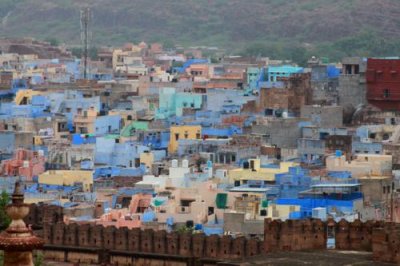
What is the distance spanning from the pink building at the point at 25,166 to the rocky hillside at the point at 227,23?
59.8 m

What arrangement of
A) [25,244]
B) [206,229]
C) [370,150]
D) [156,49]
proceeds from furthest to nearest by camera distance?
1. [156,49]
2. [370,150]
3. [206,229]
4. [25,244]

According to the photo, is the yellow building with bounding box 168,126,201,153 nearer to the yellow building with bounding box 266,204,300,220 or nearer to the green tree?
the yellow building with bounding box 266,204,300,220

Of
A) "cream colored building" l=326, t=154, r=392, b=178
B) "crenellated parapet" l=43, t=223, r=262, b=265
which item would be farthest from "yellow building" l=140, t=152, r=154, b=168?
"crenellated parapet" l=43, t=223, r=262, b=265

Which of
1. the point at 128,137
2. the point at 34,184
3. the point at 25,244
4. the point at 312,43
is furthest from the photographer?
the point at 312,43

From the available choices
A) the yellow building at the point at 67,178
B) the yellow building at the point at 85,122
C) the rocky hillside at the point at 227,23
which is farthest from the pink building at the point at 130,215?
the rocky hillside at the point at 227,23

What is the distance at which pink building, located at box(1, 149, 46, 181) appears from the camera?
51.1 metres

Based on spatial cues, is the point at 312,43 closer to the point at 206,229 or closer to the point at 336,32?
the point at 336,32

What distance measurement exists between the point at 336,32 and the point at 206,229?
84175 millimetres

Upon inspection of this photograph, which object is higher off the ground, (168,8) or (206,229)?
(168,8)

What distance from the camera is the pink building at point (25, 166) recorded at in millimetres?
51062

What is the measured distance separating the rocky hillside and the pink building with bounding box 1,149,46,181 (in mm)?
59770

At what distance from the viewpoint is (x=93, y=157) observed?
5519 cm

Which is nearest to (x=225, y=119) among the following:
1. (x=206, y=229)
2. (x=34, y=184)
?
(x=34, y=184)

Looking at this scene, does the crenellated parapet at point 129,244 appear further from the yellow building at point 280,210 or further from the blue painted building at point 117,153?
the blue painted building at point 117,153
